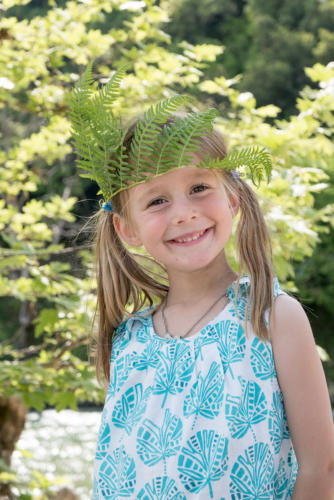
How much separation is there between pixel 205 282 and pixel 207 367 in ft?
0.79

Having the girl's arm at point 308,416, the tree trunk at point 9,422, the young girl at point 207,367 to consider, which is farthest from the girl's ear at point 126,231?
the tree trunk at point 9,422

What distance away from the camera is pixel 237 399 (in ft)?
4.19

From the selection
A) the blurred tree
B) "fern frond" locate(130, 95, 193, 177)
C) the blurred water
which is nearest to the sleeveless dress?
"fern frond" locate(130, 95, 193, 177)

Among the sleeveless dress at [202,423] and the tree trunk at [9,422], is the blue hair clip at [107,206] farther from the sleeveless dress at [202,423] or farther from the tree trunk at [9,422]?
the tree trunk at [9,422]

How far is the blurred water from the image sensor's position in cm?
1005

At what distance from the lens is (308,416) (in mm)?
1209

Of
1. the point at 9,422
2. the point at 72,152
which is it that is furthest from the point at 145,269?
the point at 9,422

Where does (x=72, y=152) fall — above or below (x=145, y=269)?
above

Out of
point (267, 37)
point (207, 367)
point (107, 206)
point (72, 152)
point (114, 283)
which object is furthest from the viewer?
point (267, 37)

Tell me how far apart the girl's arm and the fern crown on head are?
1.39 feet

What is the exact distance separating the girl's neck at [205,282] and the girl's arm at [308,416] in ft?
0.96

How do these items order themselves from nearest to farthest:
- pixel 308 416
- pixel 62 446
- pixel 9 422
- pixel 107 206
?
1. pixel 308 416
2. pixel 107 206
3. pixel 9 422
4. pixel 62 446

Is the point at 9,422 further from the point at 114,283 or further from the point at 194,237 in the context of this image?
the point at 194,237

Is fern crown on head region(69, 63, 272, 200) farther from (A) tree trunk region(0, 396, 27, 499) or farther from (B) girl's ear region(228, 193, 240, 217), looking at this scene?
(A) tree trunk region(0, 396, 27, 499)
